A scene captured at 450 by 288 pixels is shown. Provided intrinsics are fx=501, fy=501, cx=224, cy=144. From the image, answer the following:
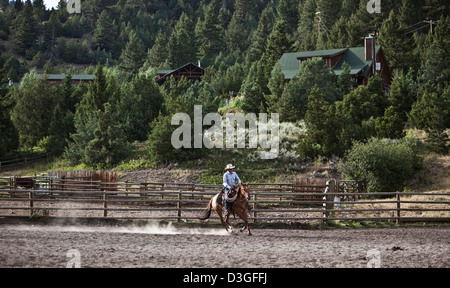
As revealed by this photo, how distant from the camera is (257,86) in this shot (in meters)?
56.5

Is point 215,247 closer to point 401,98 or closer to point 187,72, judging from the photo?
point 401,98

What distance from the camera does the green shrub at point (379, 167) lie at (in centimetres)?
3172

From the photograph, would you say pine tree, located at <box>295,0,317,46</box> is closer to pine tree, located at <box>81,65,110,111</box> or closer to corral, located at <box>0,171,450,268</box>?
pine tree, located at <box>81,65,110,111</box>

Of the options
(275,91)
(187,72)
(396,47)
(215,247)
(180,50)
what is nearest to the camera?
(215,247)

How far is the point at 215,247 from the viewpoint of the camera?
15023 mm

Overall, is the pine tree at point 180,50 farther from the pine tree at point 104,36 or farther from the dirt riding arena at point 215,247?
the dirt riding arena at point 215,247

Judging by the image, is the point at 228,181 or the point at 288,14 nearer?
the point at 228,181

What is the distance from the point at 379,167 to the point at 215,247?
19.7m

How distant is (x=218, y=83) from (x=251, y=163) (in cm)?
4311

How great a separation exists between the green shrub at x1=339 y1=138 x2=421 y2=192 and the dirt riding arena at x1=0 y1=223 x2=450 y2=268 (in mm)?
11963

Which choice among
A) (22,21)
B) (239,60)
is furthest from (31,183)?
(22,21)

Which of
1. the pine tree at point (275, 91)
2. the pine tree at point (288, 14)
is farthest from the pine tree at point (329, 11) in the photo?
the pine tree at point (275, 91)

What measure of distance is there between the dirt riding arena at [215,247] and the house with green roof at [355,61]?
40463 millimetres

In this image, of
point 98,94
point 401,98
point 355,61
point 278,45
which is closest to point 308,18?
point 278,45
